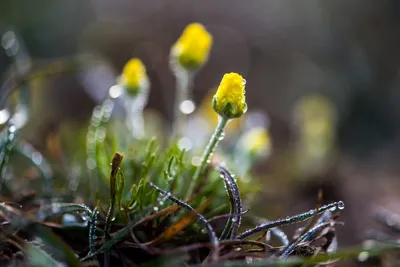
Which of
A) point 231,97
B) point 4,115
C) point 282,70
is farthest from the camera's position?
point 282,70

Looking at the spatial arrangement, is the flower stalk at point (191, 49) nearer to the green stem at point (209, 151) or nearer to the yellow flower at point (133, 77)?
the yellow flower at point (133, 77)

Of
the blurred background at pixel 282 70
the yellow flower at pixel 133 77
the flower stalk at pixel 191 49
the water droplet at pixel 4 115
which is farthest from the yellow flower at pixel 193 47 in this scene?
the blurred background at pixel 282 70

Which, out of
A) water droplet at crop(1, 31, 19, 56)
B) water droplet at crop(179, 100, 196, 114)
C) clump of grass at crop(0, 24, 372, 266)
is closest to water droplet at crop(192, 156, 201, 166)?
clump of grass at crop(0, 24, 372, 266)

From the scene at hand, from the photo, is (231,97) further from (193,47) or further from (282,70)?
(282,70)

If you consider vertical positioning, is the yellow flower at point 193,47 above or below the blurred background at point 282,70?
below

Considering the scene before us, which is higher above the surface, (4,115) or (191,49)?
(191,49)

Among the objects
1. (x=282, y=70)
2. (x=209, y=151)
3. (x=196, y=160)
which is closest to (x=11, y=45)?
(x=196, y=160)

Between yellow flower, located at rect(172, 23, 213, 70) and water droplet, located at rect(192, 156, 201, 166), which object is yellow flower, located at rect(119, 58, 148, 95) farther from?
water droplet, located at rect(192, 156, 201, 166)
